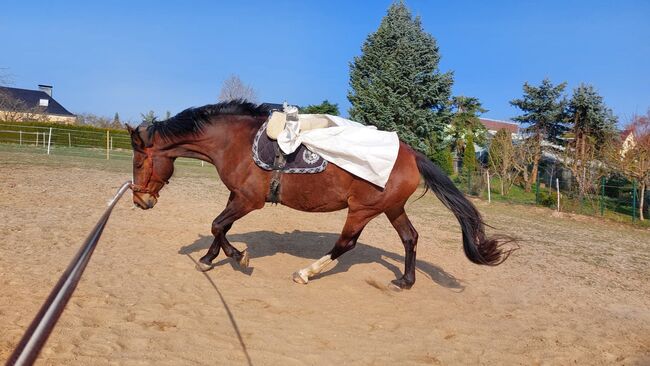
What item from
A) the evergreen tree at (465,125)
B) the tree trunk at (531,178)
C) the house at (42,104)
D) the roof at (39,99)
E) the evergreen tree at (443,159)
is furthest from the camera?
the roof at (39,99)

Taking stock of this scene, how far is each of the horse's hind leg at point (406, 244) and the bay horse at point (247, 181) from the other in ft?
0.10

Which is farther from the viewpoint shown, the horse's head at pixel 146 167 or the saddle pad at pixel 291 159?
the horse's head at pixel 146 167

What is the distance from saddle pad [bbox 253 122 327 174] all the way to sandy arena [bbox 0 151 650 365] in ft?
4.71

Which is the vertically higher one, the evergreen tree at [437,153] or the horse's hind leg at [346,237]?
the evergreen tree at [437,153]

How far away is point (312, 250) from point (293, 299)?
2.68 metres

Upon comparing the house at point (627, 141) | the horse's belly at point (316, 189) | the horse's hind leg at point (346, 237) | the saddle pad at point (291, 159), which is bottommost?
the horse's hind leg at point (346, 237)

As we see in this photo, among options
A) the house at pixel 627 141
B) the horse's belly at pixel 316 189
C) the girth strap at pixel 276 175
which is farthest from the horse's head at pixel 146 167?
the house at pixel 627 141

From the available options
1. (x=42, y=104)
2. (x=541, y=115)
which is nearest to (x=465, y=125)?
(x=541, y=115)

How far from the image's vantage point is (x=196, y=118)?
5750 millimetres

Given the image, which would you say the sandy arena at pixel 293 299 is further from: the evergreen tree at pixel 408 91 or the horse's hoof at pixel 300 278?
the evergreen tree at pixel 408 91

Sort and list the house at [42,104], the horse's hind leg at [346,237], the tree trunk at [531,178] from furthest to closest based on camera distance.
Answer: the house at [42,104]
the tree trunk at [531,178]
the horse's hind leg at [346,237]

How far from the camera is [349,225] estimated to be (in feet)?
18.6

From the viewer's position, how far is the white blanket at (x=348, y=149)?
5395 mm

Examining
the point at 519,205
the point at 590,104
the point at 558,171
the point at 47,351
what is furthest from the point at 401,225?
the point at 558,171
